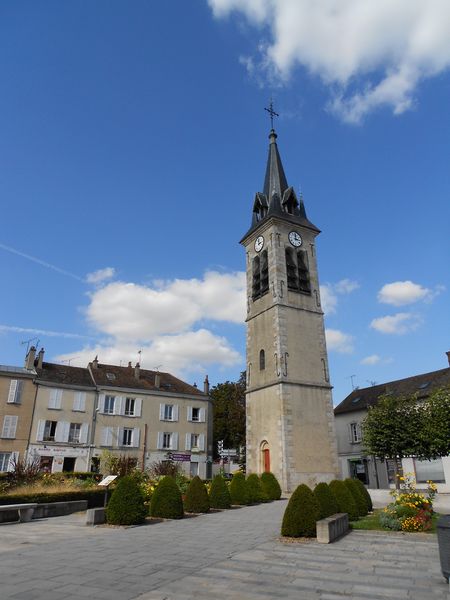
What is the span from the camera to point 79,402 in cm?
3069

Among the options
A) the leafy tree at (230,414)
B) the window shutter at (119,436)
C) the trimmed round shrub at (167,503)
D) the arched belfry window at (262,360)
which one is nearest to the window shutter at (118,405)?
the window shutter at (119,436)

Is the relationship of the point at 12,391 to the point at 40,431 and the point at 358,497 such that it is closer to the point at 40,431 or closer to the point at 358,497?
the point at 40,431

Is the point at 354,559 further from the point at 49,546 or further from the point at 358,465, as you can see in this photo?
the point at 358,465

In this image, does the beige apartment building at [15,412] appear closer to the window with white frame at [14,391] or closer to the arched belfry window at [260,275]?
the window with white frame at [14,391]

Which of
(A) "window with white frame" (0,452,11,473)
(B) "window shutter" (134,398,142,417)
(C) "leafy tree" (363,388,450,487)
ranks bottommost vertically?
(A) "window with white frame" (0,452,11,473)

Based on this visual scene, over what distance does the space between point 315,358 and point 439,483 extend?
33.4 ft

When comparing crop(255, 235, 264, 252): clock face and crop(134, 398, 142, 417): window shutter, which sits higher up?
crop(255, 235, 264, 252): clock face

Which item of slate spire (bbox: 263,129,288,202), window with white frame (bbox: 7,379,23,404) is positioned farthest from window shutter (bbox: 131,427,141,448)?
slate spire (bbox: 263,129,288,202)

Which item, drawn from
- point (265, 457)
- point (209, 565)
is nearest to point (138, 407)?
point (265, 457)

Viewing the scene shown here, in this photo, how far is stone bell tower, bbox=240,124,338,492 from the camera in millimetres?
24094

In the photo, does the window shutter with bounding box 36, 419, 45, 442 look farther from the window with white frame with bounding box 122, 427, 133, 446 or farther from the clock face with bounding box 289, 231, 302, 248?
the clock face with bounding box 289, 231, 302, 248

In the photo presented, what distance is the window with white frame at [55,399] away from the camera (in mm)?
29734

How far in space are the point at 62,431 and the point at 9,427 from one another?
10.8ft

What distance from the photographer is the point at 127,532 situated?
1077 cm
